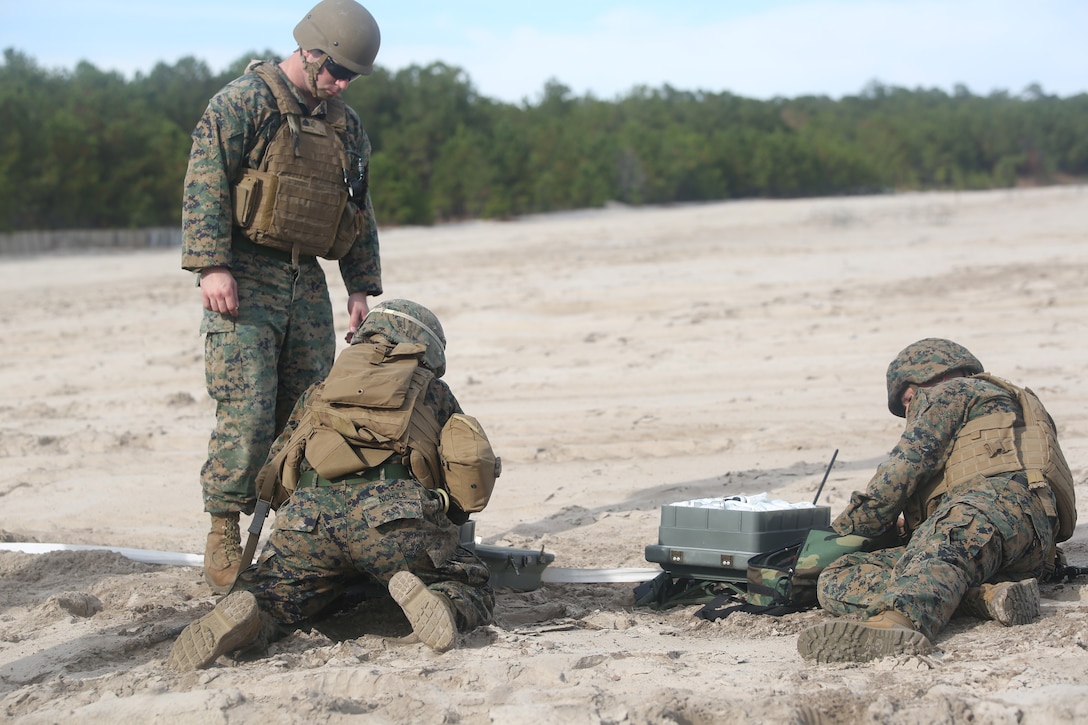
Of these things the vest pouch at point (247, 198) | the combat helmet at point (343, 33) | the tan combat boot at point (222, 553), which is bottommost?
the tan combat boot at point (222, 553)

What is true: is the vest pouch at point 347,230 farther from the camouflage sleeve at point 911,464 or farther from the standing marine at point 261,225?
the camouflage sleeve at point 911,464

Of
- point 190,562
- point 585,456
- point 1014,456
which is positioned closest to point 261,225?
point 190,562

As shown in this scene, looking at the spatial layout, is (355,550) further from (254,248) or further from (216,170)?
(216,170)

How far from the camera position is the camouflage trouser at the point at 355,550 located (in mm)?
3670

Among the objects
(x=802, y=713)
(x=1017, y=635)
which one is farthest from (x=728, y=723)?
(x=1017, y=635)

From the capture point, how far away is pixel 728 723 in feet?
9.58

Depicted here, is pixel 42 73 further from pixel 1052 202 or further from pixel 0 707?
pixel 0 707

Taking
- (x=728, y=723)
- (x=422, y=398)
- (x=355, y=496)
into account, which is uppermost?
(x=422, y=398)

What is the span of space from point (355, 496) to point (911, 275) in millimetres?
10902

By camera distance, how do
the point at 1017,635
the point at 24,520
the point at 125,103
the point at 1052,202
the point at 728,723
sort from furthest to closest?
the point at 125,103, the point at 1052,202, the point at 24,520, the point at 1017,635, the point at 728,723

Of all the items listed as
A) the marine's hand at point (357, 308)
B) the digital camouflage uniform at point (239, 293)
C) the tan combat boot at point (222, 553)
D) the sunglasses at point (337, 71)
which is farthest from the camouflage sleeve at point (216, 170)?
the tan combat boot at point (222, 553)

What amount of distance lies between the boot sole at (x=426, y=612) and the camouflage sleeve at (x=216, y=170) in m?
1.58

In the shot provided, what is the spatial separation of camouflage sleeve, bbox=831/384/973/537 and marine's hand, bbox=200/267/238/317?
2339 millimetres

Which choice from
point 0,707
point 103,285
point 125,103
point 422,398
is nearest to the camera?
point 0,707
